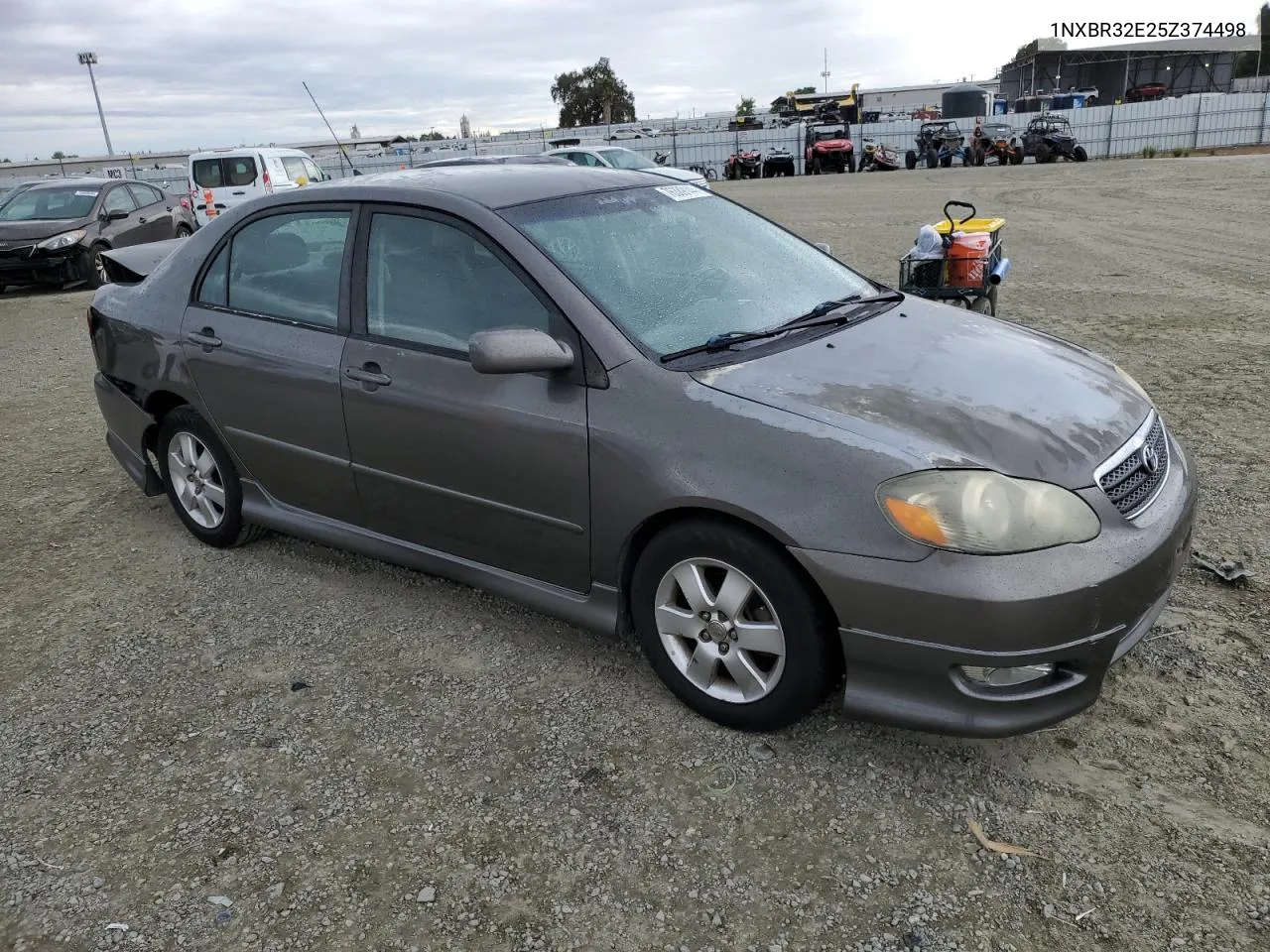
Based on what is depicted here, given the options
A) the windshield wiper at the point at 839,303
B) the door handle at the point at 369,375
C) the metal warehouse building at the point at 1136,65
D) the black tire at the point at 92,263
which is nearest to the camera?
the windshield wiper at the point at 839,303

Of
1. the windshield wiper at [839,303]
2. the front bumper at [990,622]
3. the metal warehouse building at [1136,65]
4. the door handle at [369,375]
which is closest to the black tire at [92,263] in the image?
the door handle at [369,375]

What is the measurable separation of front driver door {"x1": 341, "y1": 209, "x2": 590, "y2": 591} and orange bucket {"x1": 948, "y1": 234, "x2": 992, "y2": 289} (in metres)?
4.35

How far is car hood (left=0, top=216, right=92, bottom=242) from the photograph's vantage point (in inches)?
526

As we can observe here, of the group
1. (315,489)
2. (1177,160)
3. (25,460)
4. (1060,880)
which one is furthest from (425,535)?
(1177,160)

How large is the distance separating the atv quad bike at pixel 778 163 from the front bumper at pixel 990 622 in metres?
31.7

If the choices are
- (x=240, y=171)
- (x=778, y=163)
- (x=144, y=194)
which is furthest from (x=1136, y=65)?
(x=144, y=194)

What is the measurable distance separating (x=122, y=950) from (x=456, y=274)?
2165mm

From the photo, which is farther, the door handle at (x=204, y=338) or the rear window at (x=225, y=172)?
the rear window at (x=225, y=172)

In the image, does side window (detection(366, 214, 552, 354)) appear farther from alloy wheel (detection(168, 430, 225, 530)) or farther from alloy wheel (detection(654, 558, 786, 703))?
alloy wheel (detection(168, 430, 225, 530))

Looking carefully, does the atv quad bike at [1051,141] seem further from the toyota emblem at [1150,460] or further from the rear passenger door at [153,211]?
the toyota emblem at [1150,460]

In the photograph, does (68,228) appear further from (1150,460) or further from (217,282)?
(1150,460)

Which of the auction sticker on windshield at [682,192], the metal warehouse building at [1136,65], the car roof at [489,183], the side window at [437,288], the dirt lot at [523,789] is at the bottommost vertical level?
the dirt lot at [523,789]

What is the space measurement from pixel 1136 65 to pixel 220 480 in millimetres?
91998

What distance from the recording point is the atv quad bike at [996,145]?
96.0 feet
